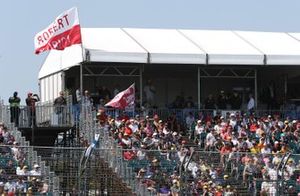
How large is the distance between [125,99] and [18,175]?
13354mm

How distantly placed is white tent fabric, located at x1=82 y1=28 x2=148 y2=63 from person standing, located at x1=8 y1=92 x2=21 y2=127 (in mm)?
3810

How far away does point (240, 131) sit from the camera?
34.9 metres

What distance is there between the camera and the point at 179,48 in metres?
38.5

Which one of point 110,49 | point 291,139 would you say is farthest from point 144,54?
point 291,139

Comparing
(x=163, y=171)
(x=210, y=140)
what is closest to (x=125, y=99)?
(x=210, y=140)

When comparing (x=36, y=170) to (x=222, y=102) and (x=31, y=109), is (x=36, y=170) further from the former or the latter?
(x=222, y=102)

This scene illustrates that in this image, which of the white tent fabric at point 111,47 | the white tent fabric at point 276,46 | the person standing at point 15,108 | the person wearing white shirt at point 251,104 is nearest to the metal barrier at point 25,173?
the person standing at point 15,108

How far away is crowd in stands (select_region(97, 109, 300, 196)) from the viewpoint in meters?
24.3

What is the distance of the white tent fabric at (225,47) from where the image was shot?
1503 inches

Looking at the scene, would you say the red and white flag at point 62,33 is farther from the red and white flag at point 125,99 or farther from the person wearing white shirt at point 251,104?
the person wearing white shirt at point 251,104

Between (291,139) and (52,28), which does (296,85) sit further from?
(52,28)

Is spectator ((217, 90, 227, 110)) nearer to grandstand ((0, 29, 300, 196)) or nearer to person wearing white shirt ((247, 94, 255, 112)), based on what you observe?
grandstand ((0, 29, 300, 196))

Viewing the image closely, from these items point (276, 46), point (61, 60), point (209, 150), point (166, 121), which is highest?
point (276, 46)

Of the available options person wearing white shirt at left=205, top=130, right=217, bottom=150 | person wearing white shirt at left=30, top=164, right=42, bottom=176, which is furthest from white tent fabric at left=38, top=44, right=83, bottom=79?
A: person wearing white shirt at left=30, top=164, right=42, bottom=176
